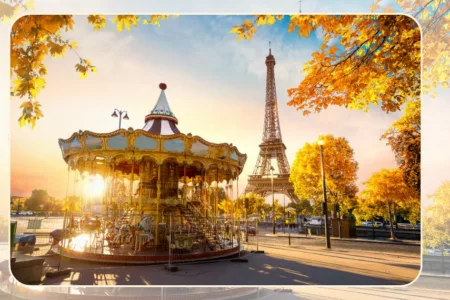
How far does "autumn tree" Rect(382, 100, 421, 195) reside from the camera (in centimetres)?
397

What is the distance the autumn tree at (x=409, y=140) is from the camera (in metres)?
3.97

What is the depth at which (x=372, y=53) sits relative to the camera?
2.98 meters

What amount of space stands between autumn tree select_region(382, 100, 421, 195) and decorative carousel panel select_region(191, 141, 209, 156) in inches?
202

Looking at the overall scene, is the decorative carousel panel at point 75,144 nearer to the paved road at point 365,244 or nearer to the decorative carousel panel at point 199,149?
the decorative carousel panel at point 199,149

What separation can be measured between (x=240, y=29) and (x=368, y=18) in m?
1.23

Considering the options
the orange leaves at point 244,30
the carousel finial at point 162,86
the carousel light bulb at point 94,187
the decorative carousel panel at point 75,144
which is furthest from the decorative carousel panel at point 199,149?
the orange leaves at point 244,30

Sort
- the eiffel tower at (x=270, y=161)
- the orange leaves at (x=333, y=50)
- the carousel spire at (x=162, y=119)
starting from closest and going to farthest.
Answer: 1. the orange leaves at (x=333, y=50)
2. the carousel spire at (x=162, y=119)
3. the eiffel tower at (x=270, y=161)

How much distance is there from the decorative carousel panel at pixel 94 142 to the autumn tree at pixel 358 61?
692cm

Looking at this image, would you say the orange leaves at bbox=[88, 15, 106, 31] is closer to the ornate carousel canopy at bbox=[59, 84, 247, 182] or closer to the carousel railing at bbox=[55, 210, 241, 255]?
the ornate carousel canopy at bbox=[59, 84, 247, 182]

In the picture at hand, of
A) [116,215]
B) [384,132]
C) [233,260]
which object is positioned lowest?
[233,260]

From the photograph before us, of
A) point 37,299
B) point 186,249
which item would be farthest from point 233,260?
point 37,299

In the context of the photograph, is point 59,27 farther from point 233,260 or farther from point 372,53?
point 233,260

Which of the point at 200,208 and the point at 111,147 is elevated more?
the point at 111,147

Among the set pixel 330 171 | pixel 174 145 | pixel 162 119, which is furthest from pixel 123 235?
pixel 330 171
